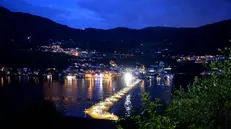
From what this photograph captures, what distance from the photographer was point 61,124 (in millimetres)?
14594

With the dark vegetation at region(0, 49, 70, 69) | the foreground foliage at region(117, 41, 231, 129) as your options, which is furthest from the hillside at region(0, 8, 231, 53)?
the foreground foliage at region(117, 41, 231, 129)

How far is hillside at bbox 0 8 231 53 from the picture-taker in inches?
3505

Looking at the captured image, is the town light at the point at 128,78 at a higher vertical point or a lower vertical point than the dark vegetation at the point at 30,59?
lower

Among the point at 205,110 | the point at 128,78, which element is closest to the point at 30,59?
the point at 128,78

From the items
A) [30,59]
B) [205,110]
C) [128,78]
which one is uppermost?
[30,59]

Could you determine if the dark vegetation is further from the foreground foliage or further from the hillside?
the foreground foliage

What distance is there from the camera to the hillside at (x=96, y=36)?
292ft

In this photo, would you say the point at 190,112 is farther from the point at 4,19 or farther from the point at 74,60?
the point at 4,19

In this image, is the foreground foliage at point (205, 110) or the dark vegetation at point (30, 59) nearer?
the foreground foliage at point (205, 110)

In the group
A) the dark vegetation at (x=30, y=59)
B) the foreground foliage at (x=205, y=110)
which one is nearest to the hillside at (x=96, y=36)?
the dark vegetation at (x=30, y=59)

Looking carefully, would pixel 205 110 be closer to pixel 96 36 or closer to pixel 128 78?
pixel 128 78

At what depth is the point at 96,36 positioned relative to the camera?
543 ft

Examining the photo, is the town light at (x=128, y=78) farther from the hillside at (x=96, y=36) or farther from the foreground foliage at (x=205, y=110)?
the foreground foliage at (x=205, y=110)

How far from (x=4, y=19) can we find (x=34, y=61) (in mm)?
41815
